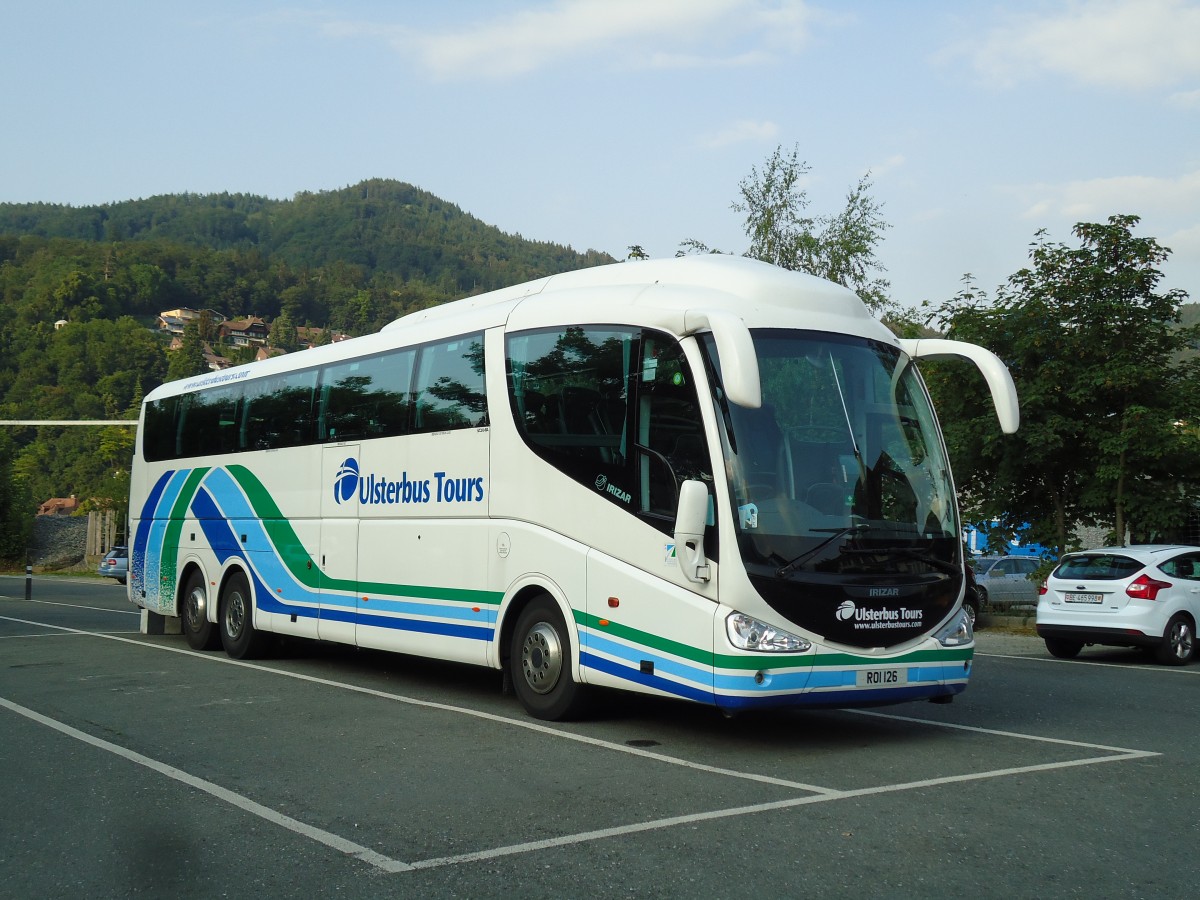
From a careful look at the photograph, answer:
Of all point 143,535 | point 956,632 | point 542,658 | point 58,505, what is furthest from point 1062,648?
point 58,505

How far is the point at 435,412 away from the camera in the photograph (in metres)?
11.7

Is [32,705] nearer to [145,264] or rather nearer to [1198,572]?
[1198,572]

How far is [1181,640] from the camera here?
16.4 meters

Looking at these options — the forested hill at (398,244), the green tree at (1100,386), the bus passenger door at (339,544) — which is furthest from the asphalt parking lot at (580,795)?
the forested hill at (398,244)

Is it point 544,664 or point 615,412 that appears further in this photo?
point 544,664

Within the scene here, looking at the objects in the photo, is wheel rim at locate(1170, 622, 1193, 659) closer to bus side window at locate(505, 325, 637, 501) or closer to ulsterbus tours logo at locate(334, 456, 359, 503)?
bus side window at locate(505, 325, 637, 501)

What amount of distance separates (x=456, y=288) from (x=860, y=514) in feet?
470

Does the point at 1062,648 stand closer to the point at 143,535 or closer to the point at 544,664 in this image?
the point at 544,664

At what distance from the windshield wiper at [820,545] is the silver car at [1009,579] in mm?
24080

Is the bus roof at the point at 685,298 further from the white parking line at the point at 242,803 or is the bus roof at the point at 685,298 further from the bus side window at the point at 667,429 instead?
the white parking line at the point at 242,803

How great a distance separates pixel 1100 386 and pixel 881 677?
14847mm

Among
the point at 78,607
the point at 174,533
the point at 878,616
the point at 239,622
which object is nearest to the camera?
the point at 878,616

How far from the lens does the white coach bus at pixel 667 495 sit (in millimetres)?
8375

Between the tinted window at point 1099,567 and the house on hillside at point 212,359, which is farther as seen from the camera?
the house on hillside at point 212,359
